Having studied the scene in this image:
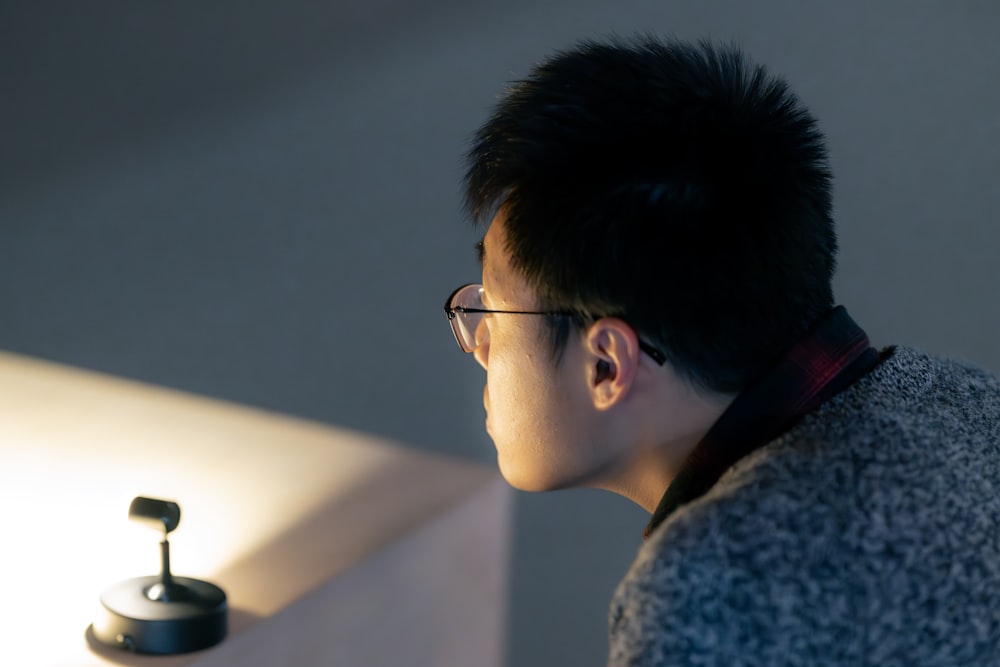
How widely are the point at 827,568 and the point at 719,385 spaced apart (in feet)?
0.78

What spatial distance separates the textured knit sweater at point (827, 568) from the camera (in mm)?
721

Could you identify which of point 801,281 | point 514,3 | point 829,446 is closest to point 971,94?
point 514,3

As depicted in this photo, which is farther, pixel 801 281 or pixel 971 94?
pixel 971 94

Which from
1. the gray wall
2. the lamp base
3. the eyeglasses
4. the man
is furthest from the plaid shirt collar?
the gray wall

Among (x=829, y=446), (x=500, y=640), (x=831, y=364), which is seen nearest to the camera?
(x=829, y=446)

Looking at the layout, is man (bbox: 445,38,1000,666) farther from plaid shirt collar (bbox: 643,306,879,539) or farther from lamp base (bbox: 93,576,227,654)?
lamp base (bbox: 93,576,227,654)

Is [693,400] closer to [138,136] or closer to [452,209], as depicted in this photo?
[452,209]

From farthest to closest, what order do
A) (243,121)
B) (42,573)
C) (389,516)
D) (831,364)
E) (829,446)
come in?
(243,121)
(389,516)
(42,573)
(831,364)
(829,446)

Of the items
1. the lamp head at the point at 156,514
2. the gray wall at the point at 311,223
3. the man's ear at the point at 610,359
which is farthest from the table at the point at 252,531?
the man's ear at the point at 610,359

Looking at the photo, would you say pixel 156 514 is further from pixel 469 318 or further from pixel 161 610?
pixel 469 318

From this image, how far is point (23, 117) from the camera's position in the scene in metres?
2.03

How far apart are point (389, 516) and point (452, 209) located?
696 mm

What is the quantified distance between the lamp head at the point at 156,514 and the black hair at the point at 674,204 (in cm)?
44

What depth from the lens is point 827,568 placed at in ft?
2.42
